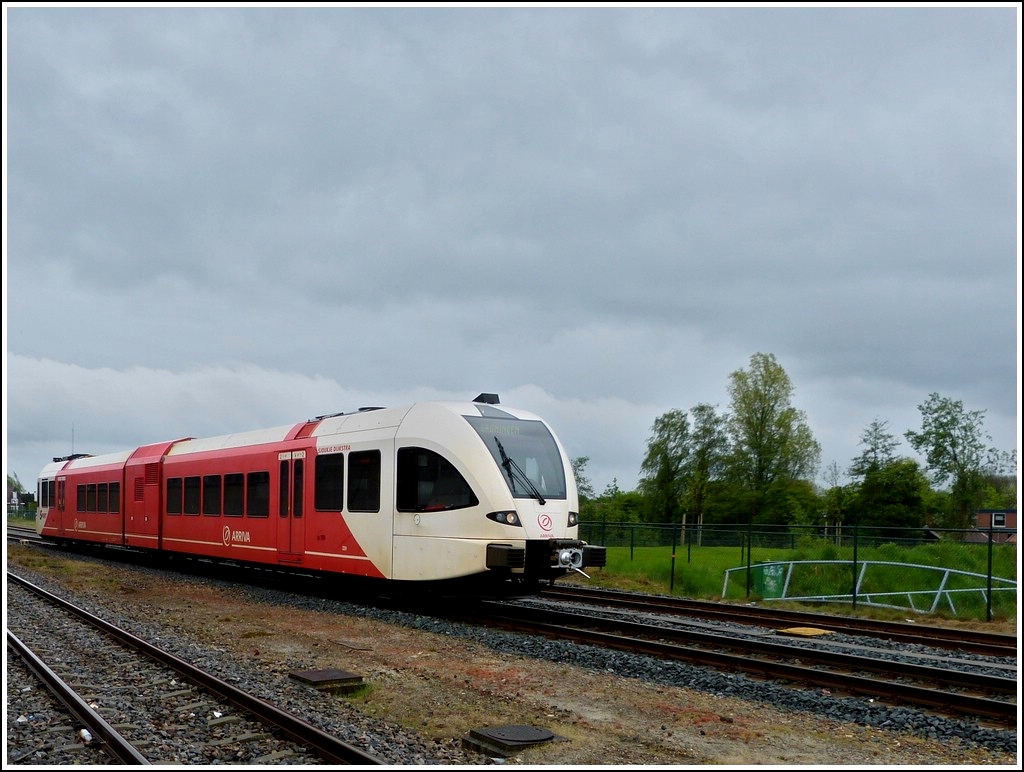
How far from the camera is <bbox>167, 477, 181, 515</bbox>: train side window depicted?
78.7 feet

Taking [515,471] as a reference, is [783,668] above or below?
below

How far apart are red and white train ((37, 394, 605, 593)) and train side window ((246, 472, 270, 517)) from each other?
0.02m

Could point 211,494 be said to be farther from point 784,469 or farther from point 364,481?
point 784,469

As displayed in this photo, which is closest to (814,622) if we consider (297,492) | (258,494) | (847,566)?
(847,566)

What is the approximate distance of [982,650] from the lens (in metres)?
12.5

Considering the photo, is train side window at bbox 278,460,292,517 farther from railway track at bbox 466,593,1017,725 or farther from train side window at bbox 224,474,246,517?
railway track at bbox 466,593,1017,725

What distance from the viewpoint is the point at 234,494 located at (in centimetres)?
2061

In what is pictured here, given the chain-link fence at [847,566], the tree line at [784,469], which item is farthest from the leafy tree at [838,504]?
the chain-link fence at [847,566]

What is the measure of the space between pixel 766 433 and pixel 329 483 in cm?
5249

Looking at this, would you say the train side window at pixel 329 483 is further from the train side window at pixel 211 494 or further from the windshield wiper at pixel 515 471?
the train side window at pixel 211 494

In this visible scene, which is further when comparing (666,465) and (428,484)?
(666,465)

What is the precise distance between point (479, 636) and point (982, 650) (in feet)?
21.7

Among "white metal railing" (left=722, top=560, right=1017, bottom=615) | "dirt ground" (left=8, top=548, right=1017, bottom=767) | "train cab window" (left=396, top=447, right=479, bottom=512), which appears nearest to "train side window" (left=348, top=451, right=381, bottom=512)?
"train cab window" (left=396, top=447, right=479, bottom=512)

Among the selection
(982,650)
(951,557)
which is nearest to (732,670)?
(982,650)
